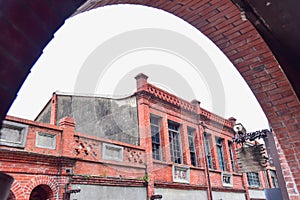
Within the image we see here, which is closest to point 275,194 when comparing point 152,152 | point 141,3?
point 141,3

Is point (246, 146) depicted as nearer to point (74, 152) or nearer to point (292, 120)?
point (292, 120)

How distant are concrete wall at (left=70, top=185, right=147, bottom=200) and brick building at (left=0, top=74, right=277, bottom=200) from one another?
0.03m

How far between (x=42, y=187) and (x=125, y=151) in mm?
3395

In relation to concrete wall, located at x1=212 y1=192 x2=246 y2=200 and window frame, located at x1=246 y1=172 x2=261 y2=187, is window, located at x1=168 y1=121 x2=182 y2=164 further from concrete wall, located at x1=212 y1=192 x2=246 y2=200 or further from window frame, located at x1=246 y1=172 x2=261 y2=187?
window frame, located at x1=246 y1=172 x2=261 y2=187

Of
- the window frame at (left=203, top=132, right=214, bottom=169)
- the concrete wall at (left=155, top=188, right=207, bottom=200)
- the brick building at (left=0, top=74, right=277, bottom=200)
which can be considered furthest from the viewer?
the window frame at (left=203, top=132, right=214, bottom=169)

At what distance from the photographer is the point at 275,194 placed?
4.35 meters

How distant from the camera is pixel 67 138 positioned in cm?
799

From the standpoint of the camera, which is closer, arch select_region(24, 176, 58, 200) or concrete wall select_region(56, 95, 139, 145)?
arch select_region(24, 176, 58, 200)

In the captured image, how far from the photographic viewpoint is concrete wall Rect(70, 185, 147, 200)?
796 cm

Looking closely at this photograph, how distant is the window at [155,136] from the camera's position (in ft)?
39.2

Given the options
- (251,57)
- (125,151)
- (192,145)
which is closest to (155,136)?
(125,151)

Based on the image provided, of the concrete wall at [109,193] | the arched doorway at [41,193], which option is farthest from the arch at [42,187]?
the concrete wall at [109,193]

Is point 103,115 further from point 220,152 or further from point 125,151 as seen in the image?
point 220,152

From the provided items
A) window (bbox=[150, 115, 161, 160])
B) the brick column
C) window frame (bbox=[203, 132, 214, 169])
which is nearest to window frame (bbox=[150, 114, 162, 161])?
window (bbox=[150, 115, 161, 160])
